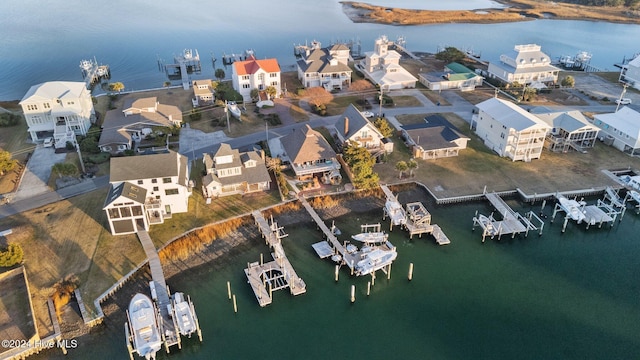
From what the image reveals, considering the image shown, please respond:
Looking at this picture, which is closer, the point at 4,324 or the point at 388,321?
the point at 4,324

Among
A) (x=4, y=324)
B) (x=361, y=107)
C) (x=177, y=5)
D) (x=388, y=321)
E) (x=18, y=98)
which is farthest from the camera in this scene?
(x=177, y=5)

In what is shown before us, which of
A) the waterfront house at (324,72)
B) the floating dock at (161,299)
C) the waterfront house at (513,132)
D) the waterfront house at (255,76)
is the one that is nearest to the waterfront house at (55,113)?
the waterfront house at (255,76)

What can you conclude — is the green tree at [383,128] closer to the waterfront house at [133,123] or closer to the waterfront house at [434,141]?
the waterfront house at [434,141]

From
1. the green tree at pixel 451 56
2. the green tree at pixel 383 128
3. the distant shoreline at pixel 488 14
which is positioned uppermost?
the distant shoreline at pixel 488 14

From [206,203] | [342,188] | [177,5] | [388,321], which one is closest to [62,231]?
[206,203]

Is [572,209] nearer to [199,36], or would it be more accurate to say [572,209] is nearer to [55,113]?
[55,113]

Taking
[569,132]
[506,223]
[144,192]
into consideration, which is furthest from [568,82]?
[144,192]

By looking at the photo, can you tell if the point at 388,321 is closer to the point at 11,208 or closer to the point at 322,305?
the point at 322,305
